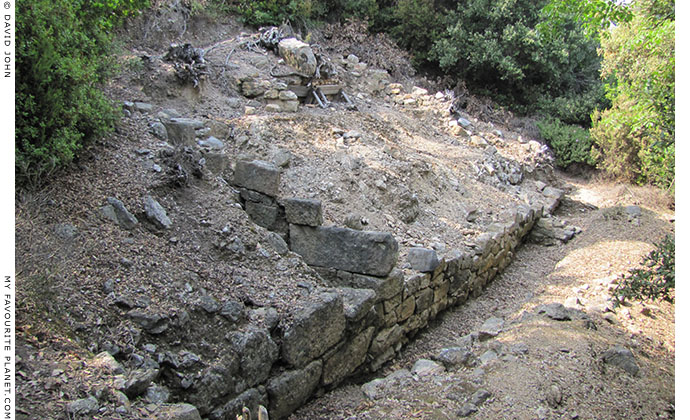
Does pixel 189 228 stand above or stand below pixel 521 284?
above

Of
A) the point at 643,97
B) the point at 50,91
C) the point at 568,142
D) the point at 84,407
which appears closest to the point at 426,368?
the point at 84,407

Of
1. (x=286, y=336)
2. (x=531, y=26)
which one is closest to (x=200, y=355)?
(x=286, y=336)

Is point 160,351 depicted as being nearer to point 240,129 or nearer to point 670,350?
point 240,129

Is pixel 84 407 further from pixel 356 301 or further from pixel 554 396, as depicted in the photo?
pixel 554 396

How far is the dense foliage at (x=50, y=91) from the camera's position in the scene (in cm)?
411

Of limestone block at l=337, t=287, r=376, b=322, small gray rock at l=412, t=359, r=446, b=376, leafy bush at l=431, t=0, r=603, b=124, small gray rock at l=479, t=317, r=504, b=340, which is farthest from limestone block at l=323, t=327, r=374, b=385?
leafy bush at l=431, t=0, r=603, b=124

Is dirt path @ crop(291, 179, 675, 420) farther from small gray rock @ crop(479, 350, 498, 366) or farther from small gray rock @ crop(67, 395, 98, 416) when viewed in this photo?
small gray rock @ crop(67, 395, 98, 416)

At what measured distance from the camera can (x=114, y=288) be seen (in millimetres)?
3809

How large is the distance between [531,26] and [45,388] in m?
16.1

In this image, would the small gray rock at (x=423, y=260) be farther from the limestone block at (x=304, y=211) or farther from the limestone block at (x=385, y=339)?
the limestone block at (x=304, y=211)

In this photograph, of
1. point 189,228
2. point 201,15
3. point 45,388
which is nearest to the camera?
point 45,388

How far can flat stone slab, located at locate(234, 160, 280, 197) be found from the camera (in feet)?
18.4

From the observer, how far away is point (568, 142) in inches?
550

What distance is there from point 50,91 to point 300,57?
6.83 m
